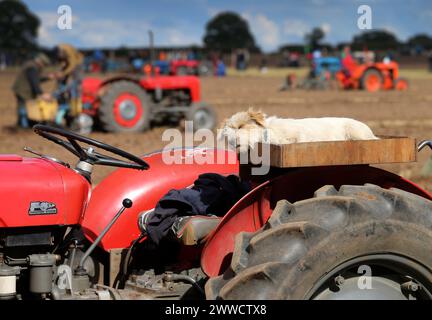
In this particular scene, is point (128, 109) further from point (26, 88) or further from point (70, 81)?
point (26, 88)

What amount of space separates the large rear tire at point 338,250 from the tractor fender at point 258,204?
160 mm

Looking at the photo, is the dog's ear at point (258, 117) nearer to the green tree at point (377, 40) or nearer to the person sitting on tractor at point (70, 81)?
the person sitting on tractor at point (70, 81)

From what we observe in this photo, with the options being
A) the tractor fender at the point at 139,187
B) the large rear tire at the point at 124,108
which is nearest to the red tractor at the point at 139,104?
the large rear tire at the point at 124,108

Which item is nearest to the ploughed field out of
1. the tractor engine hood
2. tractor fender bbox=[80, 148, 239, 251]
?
tractor fender bbox=[80, 148, 239, 251]

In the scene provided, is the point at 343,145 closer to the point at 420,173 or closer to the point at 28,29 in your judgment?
the point at 420,173

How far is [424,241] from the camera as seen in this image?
233cm

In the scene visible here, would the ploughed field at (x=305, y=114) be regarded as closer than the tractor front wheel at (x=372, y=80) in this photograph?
Yes

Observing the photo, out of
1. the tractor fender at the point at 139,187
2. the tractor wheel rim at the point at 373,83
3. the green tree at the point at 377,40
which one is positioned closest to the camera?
the tractor fender at the point at 139,187

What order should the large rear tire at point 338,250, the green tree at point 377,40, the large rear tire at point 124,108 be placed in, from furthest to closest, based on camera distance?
the green tree at point 377,40 → the large rear tire at point 124,108 → the large rear tire at point 338,250

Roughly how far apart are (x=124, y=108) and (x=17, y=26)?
7434cm

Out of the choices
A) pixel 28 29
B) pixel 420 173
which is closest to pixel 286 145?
pixel 420 173

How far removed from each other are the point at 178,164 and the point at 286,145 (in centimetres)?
102

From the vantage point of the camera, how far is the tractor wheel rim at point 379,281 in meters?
2.32

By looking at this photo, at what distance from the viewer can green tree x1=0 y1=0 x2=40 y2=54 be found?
3009 inches
